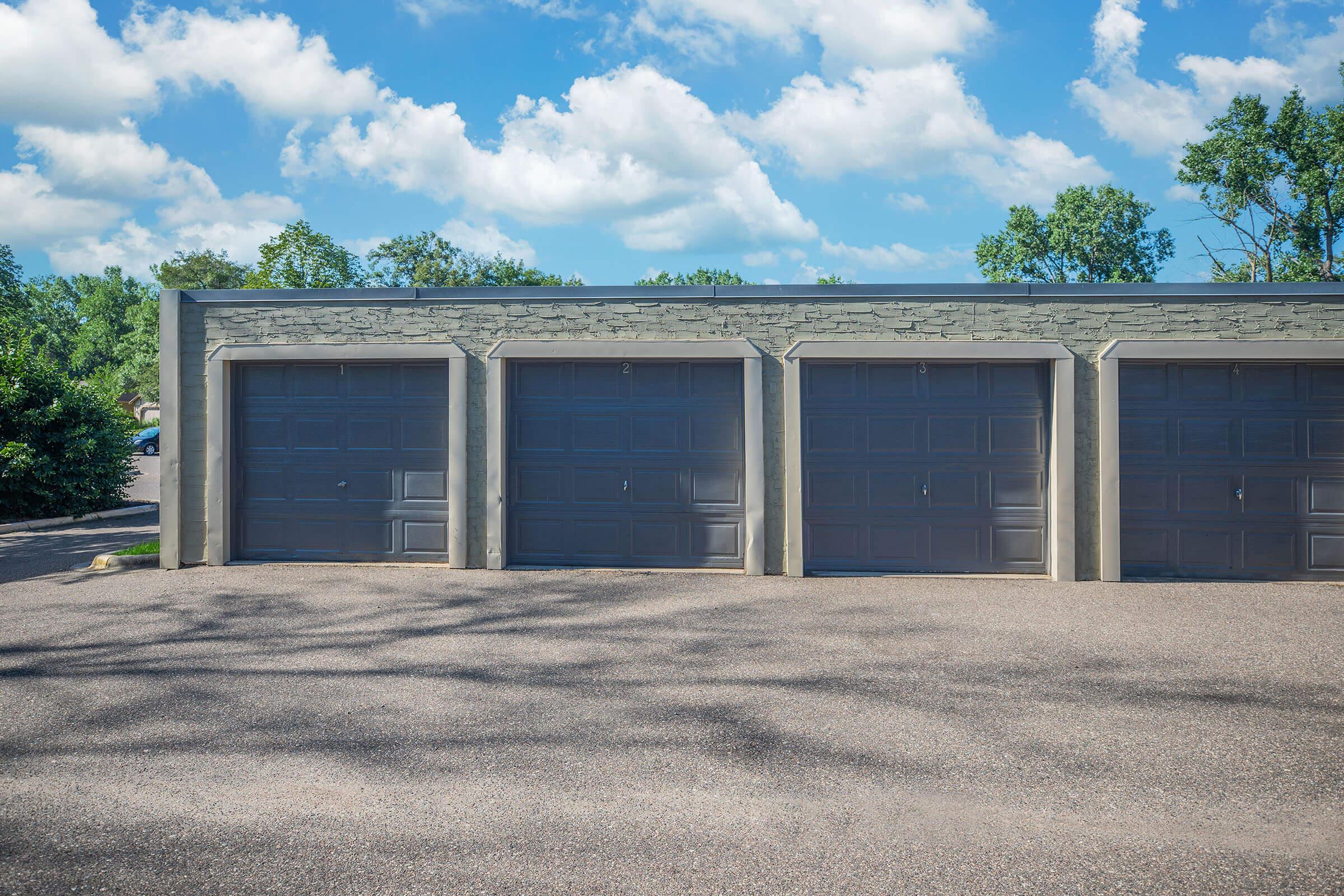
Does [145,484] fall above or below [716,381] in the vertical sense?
below

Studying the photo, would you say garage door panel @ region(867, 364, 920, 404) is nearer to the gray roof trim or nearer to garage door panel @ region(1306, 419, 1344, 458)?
the gray roof trim

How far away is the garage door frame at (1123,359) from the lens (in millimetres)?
9570

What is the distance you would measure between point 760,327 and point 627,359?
1627mm

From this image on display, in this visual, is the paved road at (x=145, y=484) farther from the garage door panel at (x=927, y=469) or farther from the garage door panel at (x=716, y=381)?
the garage door panel at (x=927, y=469)

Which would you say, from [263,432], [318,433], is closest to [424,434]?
[318,433]

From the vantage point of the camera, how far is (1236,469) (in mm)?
9773

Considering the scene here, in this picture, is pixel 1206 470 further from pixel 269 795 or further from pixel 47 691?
pixel 47 691

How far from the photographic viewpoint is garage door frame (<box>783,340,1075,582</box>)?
9672mm

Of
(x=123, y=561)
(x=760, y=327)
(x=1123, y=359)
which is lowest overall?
(x=123, y=561)

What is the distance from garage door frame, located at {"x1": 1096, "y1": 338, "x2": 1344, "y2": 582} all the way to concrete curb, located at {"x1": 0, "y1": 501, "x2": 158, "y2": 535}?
1596cm

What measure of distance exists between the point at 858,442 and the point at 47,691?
7898mm

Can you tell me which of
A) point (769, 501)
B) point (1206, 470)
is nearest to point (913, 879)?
point (769, 501)

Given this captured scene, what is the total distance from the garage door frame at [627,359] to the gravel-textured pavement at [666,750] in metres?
1.99

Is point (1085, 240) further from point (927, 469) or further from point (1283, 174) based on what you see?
point (927, 469)
